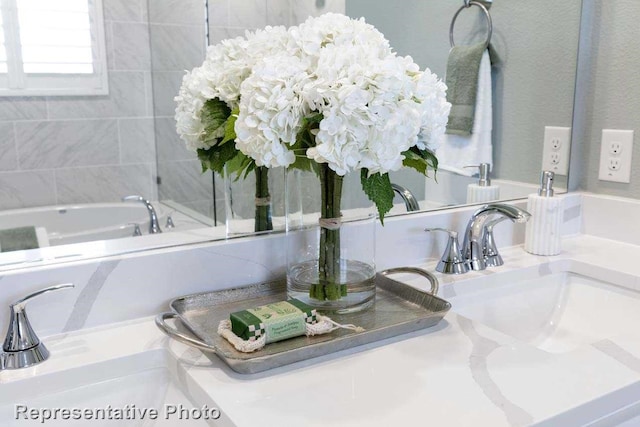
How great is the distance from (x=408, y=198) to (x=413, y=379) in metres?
0.61

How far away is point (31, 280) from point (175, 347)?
25 centimetres

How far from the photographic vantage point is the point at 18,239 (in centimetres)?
98

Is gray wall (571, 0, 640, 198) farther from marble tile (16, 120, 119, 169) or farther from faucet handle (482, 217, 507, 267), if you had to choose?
marble tile (16, 120, 119, 169)

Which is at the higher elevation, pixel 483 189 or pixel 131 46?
pixel 131 46

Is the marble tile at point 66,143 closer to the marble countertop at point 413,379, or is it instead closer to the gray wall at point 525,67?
the marble countertop at point 413,379

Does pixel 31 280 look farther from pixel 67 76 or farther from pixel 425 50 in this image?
pixel 425 50

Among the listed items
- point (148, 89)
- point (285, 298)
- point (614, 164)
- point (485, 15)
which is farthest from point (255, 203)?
point (614, 164)

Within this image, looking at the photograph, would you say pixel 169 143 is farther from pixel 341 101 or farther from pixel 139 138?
pixel 341 101

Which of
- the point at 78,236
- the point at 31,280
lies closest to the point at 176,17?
the point at 78,236

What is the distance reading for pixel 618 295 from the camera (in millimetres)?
1223

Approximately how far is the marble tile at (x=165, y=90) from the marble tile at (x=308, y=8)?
0.26 metres

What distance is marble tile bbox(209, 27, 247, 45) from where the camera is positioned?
1.12 meters

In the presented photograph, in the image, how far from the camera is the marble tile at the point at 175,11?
113cm

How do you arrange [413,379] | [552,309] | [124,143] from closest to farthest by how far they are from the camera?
[413,379] < [124,143] < [552,309]
